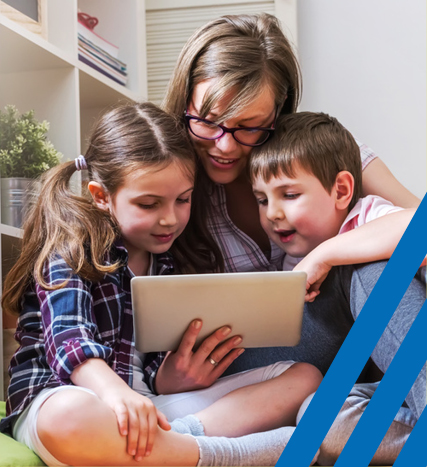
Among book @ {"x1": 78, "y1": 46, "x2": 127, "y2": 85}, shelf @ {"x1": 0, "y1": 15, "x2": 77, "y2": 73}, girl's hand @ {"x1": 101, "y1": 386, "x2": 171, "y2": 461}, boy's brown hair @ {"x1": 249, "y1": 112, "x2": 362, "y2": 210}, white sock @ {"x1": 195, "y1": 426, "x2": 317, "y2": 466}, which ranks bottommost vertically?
white sock @ {"x1": 195, "y1": 426, "x2": 317, "y2": 466}

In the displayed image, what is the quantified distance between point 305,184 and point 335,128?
6.9 inches

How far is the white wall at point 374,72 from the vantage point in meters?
2.29

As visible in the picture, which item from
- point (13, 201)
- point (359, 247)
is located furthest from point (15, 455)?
point (13, 201)

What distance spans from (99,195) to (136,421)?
555 mm

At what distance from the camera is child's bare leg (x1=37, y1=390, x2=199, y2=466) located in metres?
0.91

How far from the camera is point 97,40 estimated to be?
6.84 ft

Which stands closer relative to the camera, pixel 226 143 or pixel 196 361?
pixel 196 361

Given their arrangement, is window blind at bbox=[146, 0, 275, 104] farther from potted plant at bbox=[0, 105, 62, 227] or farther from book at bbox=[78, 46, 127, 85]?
potted plant at bbox=[0, 105, 62, 227]

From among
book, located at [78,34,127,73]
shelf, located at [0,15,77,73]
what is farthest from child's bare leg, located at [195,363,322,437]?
book, located at [78,34,127,73]

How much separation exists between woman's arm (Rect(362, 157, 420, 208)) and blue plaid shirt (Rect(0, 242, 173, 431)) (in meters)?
0.61

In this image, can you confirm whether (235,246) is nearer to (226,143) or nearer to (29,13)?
(226,143)

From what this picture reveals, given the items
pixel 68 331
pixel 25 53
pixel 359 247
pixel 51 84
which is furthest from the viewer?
pixel 51 84

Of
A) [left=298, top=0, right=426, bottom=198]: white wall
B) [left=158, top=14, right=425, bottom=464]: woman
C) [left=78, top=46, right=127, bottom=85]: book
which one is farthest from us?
[left=298, top=0, right=426, bottom=198]: white wall

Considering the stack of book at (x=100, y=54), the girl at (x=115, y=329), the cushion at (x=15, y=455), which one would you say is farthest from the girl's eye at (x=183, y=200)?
the stack of book at (x=100, y=54)
